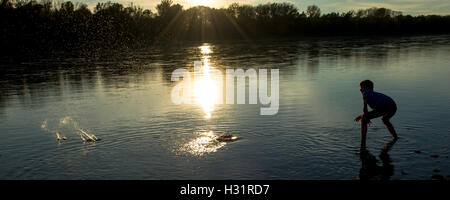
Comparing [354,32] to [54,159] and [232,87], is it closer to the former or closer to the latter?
[232,87]

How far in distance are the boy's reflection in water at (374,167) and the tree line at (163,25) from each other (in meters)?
64.1

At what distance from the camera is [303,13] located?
137 metres

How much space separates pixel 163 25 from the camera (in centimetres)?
11025

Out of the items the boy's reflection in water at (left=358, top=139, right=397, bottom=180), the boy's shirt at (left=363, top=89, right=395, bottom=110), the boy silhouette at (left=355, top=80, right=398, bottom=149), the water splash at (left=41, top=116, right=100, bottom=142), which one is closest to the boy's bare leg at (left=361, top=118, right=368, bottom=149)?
the boy silhouette at (left=355, top=80, right=398, bottom=149)

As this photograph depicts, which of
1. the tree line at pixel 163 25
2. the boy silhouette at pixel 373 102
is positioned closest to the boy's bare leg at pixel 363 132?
the boy silhouette at pixel 373 102

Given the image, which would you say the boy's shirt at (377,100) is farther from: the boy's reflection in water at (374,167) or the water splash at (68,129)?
the water splash at (68,129)

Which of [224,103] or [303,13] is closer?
[224,103]

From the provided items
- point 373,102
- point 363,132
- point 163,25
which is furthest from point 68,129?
point 163,25

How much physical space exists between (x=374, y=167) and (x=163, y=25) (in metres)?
106

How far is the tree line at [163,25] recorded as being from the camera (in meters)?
74.1

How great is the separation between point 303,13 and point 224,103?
12786 cm

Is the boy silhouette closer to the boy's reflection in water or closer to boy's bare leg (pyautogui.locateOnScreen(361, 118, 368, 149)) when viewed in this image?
boy's bare leg (pyautogui.locateOnScreen(361, 118, 368, 149))

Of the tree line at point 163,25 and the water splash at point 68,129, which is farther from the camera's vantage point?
→ the tree line at point 163,25

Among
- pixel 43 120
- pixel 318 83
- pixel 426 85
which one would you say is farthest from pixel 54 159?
pixel 426 85
